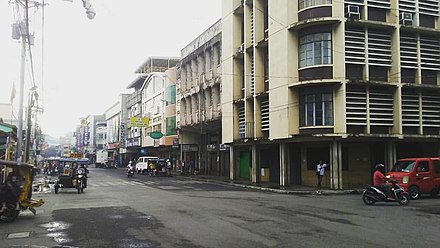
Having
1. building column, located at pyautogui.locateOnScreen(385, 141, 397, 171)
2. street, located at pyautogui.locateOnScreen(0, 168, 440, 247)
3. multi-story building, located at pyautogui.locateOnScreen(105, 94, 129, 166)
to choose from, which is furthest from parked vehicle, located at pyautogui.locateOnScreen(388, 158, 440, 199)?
multi-story building, located at pyautogui.locateOnScreen(105, 94, 129, 166)

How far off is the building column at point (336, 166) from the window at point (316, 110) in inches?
56.1

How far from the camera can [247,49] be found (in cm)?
3469

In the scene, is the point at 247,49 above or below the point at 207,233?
above

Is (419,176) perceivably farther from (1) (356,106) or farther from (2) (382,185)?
(1) (356,106)

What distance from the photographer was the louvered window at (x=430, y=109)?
2858 cm

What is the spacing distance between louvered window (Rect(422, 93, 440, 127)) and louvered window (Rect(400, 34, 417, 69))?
2.26 metres

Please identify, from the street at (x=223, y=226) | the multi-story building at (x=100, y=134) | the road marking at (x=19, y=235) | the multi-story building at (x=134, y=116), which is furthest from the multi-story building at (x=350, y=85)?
the multi-story building at (x=100, y=134)

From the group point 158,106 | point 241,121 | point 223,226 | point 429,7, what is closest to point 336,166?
point 241,121

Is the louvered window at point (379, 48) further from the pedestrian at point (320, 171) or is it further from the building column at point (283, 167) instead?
the building column at point (283, 167)

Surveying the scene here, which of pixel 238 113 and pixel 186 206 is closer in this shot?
pixel 186 206

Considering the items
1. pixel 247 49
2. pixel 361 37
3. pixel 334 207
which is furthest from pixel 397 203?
pixel 247 49

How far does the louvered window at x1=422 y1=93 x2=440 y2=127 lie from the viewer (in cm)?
2858

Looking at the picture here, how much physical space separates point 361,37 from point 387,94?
3.91m

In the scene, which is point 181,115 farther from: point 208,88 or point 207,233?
point 207,233
